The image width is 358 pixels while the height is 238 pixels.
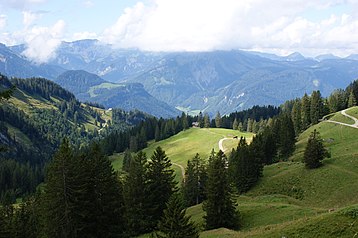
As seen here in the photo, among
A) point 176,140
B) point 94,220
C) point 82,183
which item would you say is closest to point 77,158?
point 82,183

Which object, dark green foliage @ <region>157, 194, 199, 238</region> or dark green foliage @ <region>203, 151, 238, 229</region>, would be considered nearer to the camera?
dark green foliage @ <region>157, 194, 199, 238</region>

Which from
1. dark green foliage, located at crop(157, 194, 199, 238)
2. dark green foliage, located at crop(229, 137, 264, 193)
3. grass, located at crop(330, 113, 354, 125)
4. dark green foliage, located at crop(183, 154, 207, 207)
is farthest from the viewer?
grass, located at crop(330, 113, 354, 125)

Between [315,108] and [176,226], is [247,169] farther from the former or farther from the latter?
[315,108]

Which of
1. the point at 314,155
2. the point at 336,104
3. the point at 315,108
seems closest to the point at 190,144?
the point at 315,108

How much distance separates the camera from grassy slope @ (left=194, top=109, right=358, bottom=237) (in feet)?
89.7

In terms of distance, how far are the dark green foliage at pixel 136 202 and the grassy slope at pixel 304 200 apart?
800cm

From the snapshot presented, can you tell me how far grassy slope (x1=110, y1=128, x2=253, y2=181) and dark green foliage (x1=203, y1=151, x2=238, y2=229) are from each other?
74824mm

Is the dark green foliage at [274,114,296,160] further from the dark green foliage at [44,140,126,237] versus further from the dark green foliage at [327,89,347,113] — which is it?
the dark green foliage at [44,140,126,237]

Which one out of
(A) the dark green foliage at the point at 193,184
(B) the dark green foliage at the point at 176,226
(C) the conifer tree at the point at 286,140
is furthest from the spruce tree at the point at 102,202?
(C) the conifer tree at the point at 286,140

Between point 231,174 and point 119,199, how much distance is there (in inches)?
1539

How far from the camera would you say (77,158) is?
1593 inches

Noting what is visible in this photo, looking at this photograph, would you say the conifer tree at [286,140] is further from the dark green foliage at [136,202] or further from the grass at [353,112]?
the dark green foliage at [136,202]

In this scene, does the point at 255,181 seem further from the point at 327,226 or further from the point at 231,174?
the point at 327,226

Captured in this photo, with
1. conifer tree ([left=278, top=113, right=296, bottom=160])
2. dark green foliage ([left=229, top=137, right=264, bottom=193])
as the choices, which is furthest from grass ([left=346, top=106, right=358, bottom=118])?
dark green foliage ([left=229, top=137, right=264, bottom=193])
